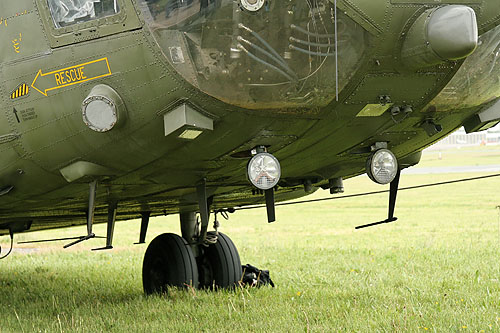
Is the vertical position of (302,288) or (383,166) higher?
(383,166)

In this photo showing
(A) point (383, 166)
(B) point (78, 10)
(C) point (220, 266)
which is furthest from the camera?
(C) point (220, 266)

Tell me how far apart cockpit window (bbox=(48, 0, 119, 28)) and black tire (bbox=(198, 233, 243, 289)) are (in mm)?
4217

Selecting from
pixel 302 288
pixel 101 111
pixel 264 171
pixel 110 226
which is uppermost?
pixel 101 111

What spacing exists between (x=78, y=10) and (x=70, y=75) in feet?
1.34

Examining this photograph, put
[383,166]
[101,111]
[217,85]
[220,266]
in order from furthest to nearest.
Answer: [220,266] < [383,166] < [101,111] < [217,85]

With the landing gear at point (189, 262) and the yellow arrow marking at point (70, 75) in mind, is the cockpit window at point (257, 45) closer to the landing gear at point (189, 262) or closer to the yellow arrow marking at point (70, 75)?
the yellow arrow marking at point (70, 75)

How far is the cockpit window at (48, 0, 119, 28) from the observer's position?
4.41m

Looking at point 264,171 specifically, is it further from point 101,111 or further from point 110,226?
point 110,226

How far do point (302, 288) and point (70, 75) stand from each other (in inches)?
178

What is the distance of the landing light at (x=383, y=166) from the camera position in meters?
4.96

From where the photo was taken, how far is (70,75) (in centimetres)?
456

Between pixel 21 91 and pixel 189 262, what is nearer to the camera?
pixel 21 91

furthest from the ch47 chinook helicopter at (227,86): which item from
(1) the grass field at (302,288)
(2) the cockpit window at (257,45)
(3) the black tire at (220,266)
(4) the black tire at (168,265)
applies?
(3) the black tire at (220,266)

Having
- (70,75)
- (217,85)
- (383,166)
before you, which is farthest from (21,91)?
(383,166)
